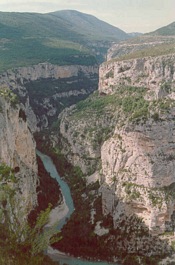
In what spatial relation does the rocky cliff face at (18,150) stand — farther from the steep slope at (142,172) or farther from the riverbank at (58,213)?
the steep slope at (142,172)

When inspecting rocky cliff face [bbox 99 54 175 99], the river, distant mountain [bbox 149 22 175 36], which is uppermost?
distant mountain [bbox 149 22 175 36]

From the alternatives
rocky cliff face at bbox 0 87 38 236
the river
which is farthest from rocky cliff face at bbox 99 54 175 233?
rocky cliff face at bbox 0 87 38 236

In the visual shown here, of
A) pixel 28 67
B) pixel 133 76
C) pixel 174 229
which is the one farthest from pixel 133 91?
pixel 28 67

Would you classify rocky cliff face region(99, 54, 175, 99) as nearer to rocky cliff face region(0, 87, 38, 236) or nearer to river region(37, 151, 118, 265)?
river region(37, 151, 118, 265)

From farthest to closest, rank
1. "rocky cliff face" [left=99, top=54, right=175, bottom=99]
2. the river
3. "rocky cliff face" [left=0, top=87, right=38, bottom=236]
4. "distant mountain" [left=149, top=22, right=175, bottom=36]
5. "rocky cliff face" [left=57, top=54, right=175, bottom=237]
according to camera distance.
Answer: "distant mountain" [left=149, top=22, right=175, bottom=36]
"rocky cliff face" [left=99, top=54, right=175, bottom=99]
"rocky cliff face" [left=0, top=87, right=38, bottom=236]
the river
"rocky cliff face" [left=57, top=54, right=175, bottom=237]

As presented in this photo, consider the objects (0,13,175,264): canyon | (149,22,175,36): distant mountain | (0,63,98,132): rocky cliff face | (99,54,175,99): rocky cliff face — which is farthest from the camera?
(149,22,175,36): distant mountain

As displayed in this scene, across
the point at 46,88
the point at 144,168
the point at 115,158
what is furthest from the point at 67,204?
the point at 46,88

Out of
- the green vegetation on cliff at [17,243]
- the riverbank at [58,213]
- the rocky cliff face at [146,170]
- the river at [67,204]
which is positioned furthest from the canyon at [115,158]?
the riverbank at [58,213]

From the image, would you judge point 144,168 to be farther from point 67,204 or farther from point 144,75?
point 144,75
